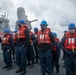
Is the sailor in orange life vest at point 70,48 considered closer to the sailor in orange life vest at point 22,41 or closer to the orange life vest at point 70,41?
the orange life vest at point 70,41

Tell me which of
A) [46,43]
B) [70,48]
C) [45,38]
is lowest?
[70,48]

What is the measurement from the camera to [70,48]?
230 inches

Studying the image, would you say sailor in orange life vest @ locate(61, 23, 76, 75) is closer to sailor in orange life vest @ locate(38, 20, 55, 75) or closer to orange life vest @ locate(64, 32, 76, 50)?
orange life vest @ locate(64, 32, 76, 50)

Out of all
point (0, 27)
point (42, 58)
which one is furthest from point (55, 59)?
point (0, 27)

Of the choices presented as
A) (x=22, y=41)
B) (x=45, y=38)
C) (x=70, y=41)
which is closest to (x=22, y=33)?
(x=22, y=41)

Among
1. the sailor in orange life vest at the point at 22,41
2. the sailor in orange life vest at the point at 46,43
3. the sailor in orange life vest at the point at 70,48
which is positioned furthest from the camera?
the sailor in orange life vest at the point at 22,41

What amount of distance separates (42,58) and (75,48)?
1147 mm

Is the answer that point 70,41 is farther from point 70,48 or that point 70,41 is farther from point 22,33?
point 22,33

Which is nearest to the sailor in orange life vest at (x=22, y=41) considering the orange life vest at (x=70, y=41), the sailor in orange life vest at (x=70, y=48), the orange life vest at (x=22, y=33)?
the orange life vest at (x=22, y=33)

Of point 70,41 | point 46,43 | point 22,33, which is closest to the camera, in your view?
point 70,41

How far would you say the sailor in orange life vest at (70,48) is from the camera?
581 centimetres

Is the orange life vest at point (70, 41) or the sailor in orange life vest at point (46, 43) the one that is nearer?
the orange life vest at point (70, 41)

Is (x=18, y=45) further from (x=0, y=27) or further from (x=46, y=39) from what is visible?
(x=0, y=27)

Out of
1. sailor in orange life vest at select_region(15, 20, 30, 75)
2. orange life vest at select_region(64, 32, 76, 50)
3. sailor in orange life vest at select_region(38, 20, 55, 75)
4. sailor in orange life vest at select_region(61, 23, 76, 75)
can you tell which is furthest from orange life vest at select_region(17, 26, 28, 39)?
orange life vest at select_region(64, 32, 76, 50)
